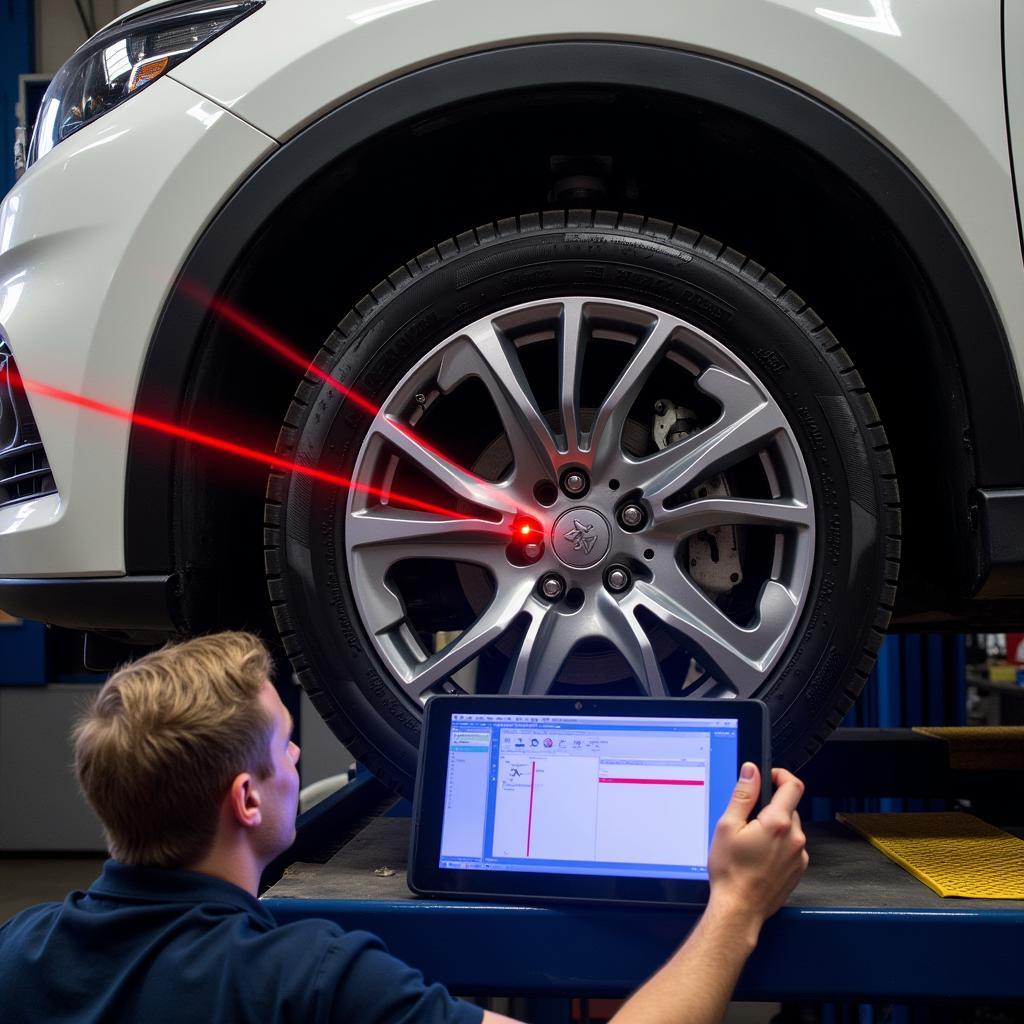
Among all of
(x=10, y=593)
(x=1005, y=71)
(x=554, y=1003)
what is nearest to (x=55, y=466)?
(x=10, y=593)

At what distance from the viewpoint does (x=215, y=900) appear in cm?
77

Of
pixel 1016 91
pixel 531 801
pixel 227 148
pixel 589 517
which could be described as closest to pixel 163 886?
pixel 531 801

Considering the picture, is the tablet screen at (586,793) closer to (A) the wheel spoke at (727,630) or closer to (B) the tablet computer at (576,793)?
(B) the tablet computer at (576,793)

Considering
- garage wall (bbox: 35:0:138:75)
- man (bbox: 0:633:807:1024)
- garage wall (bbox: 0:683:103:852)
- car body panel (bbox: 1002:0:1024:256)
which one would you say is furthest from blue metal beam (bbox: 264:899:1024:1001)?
garage wall (bbox: 35:0:138:75)

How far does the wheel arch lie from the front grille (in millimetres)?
156

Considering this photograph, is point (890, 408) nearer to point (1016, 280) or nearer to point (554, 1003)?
point (1016, 280)

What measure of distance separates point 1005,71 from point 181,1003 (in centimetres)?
123

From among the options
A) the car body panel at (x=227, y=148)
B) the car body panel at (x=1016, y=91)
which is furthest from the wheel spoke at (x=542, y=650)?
the car body panel at (x=1016, y=91)

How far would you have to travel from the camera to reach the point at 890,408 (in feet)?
4.47

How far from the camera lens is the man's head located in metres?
0.78

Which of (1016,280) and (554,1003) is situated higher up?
(1016,280)

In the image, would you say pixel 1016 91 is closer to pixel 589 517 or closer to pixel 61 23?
pixel 589 517

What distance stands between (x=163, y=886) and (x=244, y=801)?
86 mm

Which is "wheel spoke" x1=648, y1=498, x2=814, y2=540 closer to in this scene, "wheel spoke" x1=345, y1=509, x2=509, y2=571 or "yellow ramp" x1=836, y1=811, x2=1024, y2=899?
"wheel spoke" x1=345, y1=509, x2=509, y2=571
